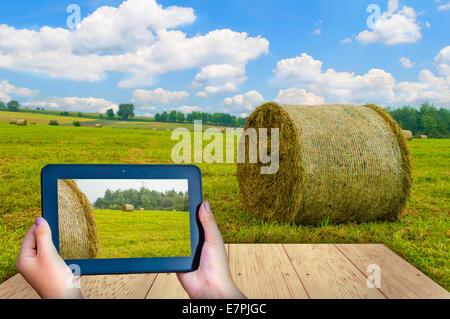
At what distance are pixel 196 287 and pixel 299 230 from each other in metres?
2.54

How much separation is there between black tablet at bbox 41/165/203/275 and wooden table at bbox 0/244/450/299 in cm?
56

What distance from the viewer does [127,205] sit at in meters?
Answer: 1.03

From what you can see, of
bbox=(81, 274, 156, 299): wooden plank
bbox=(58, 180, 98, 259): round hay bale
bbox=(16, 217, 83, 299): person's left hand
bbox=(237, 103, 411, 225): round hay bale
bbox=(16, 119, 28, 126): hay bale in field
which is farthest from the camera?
bbox=(16, 119, 28, 126): hay bale in field

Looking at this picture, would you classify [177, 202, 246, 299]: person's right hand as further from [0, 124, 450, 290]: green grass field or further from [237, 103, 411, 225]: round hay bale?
[237, 103, 411, 225]: round hay bale

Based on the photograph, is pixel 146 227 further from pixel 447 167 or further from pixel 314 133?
pixel 447 167

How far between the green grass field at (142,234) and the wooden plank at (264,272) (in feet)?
1.96

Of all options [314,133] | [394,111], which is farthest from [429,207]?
[394,111]

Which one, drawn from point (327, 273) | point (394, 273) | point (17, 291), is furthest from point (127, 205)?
point (394, 273)

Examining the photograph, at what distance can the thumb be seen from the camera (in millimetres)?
937

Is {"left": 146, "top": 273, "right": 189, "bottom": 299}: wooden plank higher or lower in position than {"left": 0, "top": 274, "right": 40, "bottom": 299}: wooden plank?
higher

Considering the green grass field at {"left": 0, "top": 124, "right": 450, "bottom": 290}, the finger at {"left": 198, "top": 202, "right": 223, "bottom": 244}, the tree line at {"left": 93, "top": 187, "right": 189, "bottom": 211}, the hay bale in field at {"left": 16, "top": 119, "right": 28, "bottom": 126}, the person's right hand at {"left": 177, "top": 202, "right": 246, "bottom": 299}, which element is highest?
Result: the hay bale in field at {"left": 16, "top": 119, "right": 28, "bottom": 126}

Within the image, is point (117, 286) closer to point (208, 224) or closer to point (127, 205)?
point (127, 205)

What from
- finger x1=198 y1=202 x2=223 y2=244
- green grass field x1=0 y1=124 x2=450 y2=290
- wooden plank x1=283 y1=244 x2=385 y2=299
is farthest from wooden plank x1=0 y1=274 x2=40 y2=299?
wooden plank x1=283 y1=244 x2=385 y2=299

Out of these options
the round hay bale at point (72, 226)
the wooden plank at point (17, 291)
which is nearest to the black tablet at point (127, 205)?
the round hay bale at point (72, 226)
